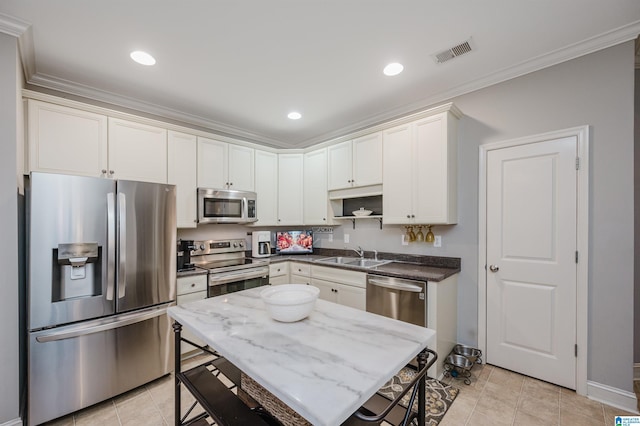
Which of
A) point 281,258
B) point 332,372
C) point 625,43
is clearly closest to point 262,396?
point 332,372

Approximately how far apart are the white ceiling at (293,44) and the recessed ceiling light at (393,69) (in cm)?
6

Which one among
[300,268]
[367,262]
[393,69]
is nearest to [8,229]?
[300,268]

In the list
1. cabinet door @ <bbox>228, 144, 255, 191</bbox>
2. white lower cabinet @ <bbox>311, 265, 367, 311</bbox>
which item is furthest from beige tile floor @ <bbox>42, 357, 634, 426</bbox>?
cabinet door @ <bbox>228, 144, 255, 191</bbox>

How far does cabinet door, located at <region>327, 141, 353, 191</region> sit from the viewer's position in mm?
3535

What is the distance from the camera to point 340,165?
3639mm

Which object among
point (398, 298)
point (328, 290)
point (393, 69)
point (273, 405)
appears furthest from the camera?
point (328, 290)

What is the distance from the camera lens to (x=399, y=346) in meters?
1.14

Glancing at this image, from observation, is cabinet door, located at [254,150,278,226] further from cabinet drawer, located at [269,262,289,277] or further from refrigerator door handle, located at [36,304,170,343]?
refrigerator door handle, located at [36,304,170,343]

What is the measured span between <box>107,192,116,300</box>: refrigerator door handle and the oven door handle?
94 cm

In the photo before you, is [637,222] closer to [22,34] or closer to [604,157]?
[604,157]

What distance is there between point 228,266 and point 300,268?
0.93 meters

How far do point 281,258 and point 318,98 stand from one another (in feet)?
6.81

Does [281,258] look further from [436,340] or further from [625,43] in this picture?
[625,43]

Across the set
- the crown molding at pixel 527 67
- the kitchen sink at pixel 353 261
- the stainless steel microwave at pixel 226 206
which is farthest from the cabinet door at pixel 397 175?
the stainless steel microwave at pixel 226 206
